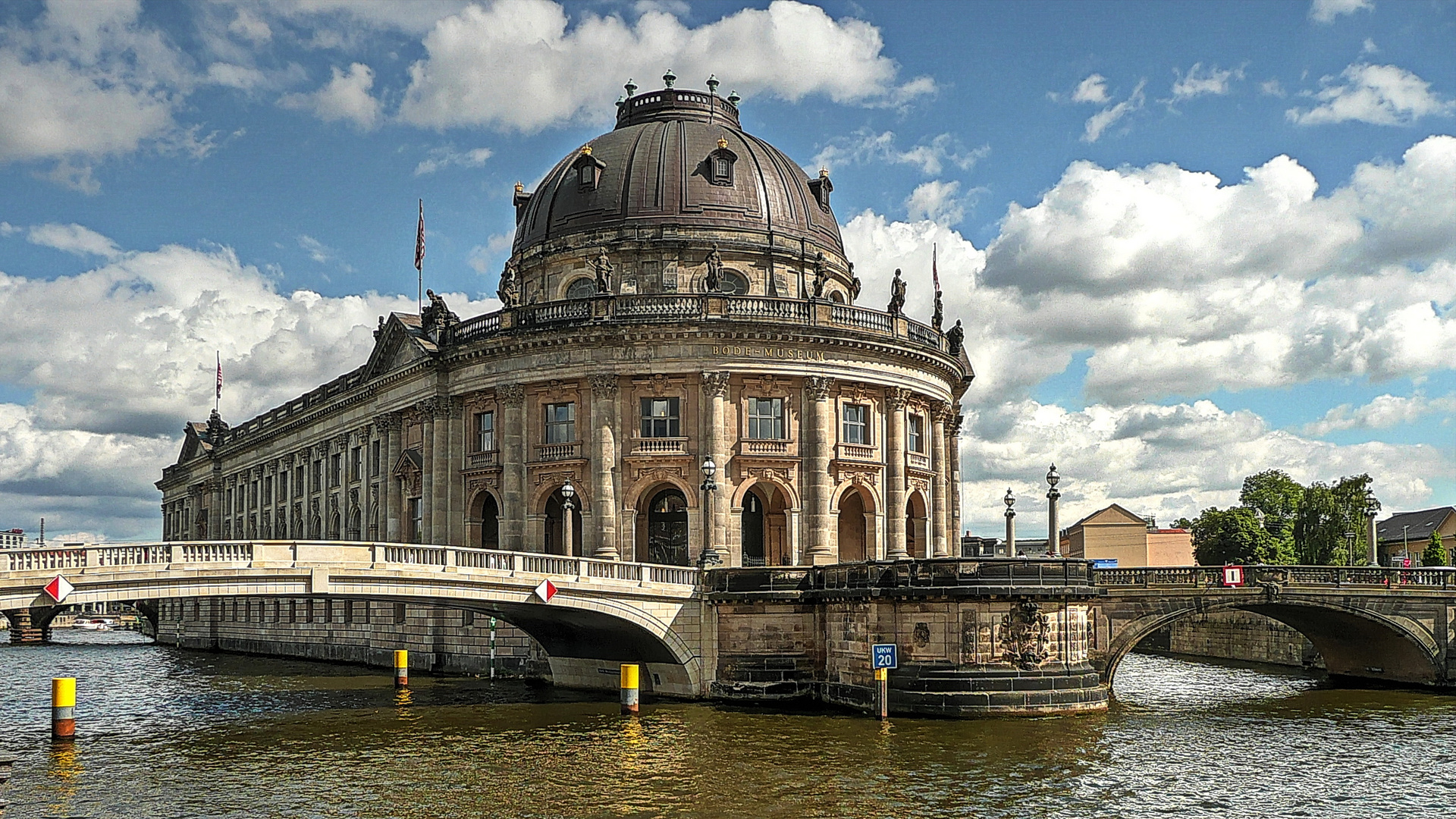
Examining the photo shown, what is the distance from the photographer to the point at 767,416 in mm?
58000

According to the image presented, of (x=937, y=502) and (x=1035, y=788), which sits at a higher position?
→ (x=937, y=502)

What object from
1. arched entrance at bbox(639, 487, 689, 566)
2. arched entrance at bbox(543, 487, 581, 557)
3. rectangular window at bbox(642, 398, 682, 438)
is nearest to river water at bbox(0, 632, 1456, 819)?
arched entrance at bbox(639, 487, 689, 566)

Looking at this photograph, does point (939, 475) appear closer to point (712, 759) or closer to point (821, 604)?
point (821, 604)

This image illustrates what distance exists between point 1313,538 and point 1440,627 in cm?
6156

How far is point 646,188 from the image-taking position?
6500 cm

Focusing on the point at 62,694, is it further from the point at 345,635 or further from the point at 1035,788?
the point at 345,635

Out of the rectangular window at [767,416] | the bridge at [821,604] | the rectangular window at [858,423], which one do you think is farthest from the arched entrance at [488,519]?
the rectangular window at [858,423]

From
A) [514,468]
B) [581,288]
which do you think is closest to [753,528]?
[514,468]

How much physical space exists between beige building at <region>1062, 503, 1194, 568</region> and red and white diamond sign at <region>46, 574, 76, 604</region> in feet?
372

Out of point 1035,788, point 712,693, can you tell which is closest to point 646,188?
point 712,693

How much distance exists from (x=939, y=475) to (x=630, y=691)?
24385 millimetres

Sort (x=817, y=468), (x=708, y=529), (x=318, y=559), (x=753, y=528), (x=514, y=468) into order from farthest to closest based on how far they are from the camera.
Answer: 1. (x=753, y=528)
2. (x=514, y=468)
3. (x=817, y=468)
4. (x=708, y=529)
5. (x=318, y=559)

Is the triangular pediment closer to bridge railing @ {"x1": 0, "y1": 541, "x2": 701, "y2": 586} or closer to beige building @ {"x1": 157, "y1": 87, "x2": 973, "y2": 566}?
beige building @ {"x1": 157, "y1": 87, "x2": 973, "y2": 566}

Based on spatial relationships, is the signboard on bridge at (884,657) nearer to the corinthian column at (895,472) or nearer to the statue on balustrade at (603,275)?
the corinthian column at (895,472)
